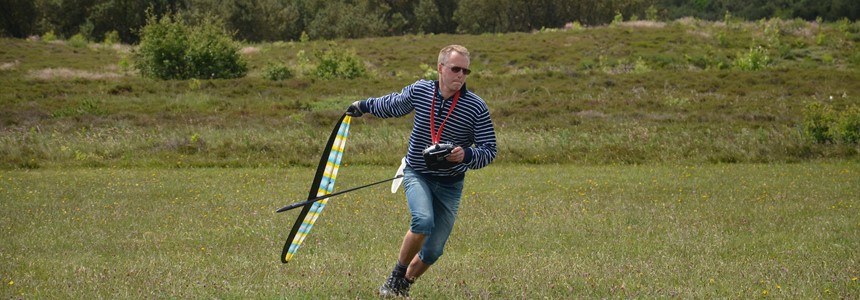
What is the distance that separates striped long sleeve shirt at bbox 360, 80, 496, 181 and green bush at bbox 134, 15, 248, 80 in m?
49.4

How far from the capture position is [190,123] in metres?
37.2

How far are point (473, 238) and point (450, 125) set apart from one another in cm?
550

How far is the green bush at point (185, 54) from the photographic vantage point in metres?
56.3

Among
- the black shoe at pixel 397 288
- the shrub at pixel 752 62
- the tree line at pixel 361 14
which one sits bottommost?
the tree line at pixel 361 14

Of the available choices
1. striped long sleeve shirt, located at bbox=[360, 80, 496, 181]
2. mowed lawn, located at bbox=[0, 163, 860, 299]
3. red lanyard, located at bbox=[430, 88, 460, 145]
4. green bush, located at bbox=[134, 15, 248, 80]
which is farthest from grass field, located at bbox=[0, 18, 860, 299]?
green bush, located at bbox=[134, 15, 248, 80]

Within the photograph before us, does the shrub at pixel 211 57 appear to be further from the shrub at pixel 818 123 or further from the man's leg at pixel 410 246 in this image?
the man's leg at pixel 410 246

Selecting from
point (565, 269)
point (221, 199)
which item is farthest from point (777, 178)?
point (565, 269)

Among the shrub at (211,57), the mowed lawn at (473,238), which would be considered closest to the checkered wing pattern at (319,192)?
the mowed lawn at (473,238)

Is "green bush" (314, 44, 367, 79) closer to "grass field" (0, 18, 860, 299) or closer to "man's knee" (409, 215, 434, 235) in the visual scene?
"grass field" (0, 18, 860, 299)

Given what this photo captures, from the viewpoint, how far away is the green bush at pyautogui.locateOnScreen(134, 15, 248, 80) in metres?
56.3

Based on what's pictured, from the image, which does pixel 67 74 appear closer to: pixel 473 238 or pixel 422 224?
pixel 473 238

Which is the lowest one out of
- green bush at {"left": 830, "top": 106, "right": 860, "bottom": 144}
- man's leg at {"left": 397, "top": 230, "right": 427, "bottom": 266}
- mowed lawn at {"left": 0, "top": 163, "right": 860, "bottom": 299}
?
green bush at {"left": 830, "top": 106, "right": 860, "bottom": 144}

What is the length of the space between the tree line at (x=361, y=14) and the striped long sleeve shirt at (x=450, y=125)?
8293cm

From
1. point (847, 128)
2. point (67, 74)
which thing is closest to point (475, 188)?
point (847, 128)
